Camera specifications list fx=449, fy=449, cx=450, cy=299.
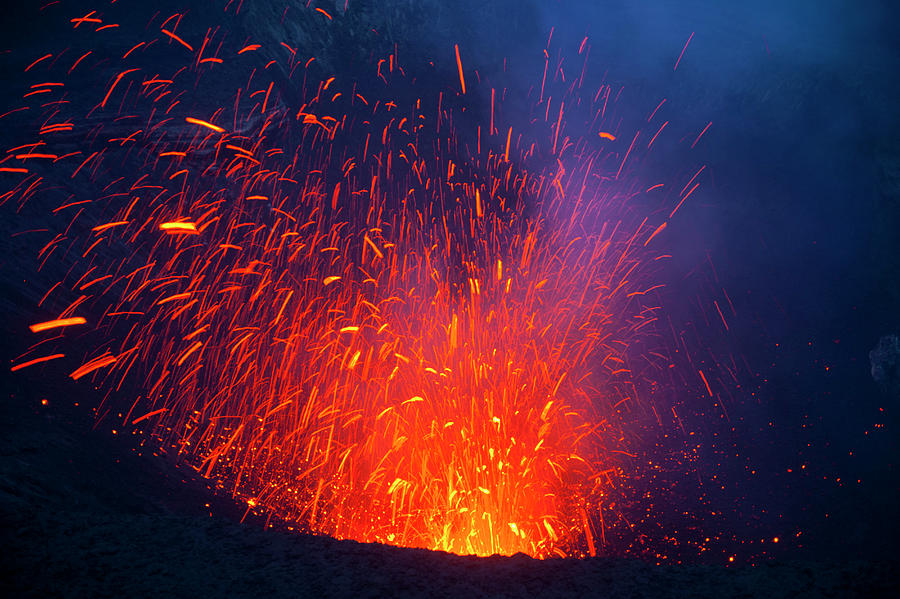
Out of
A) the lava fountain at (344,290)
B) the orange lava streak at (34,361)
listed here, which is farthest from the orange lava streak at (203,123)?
the orange lava streak at (34,361)

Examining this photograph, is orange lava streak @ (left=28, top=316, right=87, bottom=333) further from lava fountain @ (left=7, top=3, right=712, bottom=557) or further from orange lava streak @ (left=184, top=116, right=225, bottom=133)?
orange lava streak @ (left=184, top=116, right=225, bottom=133)

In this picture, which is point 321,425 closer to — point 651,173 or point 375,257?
point 375,257

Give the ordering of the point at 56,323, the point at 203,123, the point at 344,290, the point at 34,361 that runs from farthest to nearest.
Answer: the point at 344,290 < the point at 203,123 < the point at 56,323 < the point at 34,361

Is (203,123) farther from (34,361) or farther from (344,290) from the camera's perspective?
(34,361)

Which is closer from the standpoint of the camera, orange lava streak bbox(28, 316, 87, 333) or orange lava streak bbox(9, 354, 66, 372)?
orange lava streak bbox(9, 354, 66, 372)

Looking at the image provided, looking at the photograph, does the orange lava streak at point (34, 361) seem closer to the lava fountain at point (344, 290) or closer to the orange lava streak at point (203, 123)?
the lava fountain at point (344, 290)

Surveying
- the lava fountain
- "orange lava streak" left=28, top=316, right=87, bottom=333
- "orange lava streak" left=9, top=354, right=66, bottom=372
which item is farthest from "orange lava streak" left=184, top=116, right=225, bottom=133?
"orange lava streak" left=9, top=354, right=66, bottom=372

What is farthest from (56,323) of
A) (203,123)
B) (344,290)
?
(203,123)

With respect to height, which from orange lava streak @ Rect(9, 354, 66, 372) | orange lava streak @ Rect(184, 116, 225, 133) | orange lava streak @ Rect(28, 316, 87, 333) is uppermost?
orange lava streak @ Rect(184, 116, 225, 133)
